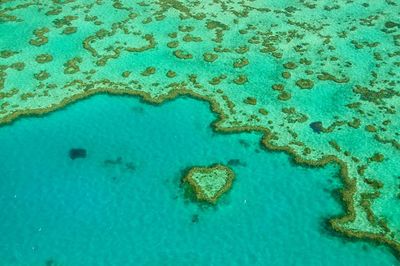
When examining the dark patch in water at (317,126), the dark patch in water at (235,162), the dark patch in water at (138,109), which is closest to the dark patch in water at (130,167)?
the dark patch in water at (138,109)

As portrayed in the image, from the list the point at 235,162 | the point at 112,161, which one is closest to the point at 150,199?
the point at 112,161

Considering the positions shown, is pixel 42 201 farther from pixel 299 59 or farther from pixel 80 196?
pixel 299 59

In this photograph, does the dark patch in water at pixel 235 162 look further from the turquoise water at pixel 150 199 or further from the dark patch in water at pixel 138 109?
the dark patch in water at pixel 138 109

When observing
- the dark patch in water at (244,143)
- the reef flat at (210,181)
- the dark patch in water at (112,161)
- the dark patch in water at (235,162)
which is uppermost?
the dark patch in water at (244,143)

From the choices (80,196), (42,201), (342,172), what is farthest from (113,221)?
(342,172)

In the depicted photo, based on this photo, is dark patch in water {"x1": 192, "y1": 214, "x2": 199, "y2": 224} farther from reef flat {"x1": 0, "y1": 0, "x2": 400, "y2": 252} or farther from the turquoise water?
reef flat {"x1": 0, "y1": 0, "x2": 400, "y2": 252}

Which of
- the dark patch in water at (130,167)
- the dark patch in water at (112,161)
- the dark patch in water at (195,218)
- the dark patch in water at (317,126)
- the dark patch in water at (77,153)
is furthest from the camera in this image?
the dark patch in water at (317,126)

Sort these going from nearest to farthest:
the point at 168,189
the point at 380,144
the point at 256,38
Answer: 1. the point at 168,189
2. the point at 380,144
3. the point at 256,38
